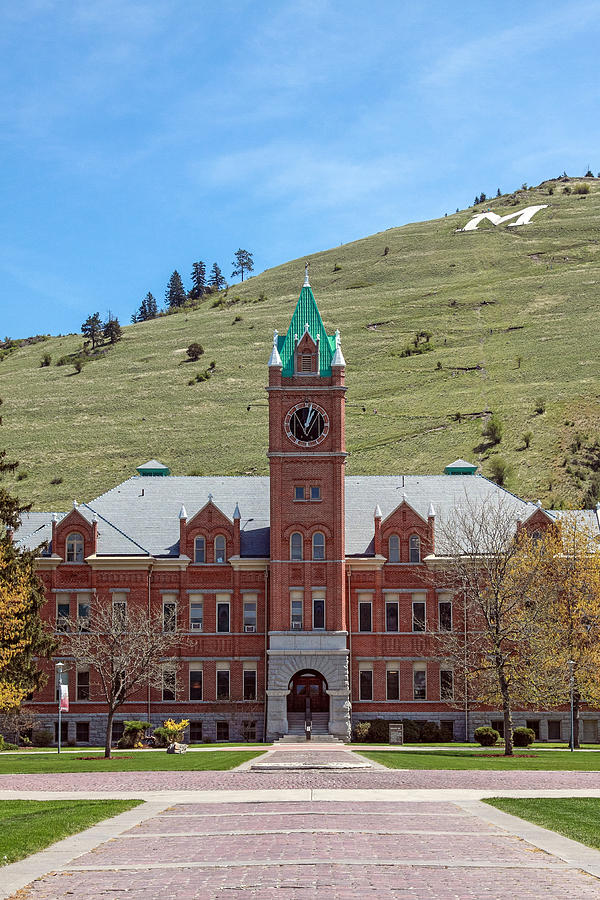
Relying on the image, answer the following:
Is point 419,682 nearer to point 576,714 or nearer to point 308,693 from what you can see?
point 308,693

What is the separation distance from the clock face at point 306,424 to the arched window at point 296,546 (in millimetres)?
6071

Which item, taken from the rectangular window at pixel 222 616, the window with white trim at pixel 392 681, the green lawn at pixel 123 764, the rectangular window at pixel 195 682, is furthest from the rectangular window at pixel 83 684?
the green lawn at pixel 123 764

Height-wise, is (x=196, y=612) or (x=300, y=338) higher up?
(x=300, y=338)

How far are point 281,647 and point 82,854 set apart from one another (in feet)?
190

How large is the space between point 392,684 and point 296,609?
26.4 ft

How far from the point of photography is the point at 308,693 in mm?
78625

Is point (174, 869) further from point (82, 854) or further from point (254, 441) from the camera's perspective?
point (254, 441)

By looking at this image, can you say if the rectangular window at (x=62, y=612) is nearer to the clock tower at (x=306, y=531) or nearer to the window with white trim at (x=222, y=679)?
the window with white trim at (x=222, y=679)

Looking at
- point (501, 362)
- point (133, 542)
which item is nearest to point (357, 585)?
point (133, 542)

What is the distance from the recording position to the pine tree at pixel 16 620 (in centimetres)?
5153

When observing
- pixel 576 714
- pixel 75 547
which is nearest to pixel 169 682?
pixel 75 547

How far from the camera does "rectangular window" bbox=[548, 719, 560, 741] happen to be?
77188 millimetres

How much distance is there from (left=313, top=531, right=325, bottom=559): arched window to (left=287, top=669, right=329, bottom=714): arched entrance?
756 centimetres

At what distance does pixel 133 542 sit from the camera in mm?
79625
